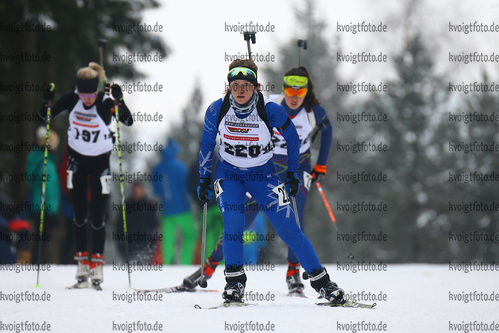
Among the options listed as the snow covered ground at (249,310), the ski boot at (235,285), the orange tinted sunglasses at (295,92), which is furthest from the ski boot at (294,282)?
the orange tinted sunglasses at (295,92)

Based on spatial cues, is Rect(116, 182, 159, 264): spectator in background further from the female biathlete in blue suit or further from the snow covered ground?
the female biathlete in blue suit

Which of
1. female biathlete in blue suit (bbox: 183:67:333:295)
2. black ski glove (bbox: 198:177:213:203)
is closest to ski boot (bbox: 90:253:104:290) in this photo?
female biathlete in blue suit (bbox: 183:67:333:295)

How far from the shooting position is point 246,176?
5.25 m

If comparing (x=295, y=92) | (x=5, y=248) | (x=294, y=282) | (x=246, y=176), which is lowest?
(x=294, y=282)

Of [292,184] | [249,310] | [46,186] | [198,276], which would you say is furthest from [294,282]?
[46,186]

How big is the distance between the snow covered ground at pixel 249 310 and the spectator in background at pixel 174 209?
2.66 meters

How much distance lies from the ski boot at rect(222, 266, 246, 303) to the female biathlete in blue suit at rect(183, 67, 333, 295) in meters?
1.09

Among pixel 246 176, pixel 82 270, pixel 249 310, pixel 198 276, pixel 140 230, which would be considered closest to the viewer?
pixel 249 310

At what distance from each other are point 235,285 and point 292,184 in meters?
1.04

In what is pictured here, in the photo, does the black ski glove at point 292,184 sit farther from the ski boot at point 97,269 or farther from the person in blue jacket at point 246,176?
the ski boot at point 97,269

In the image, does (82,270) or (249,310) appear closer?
(249,310)

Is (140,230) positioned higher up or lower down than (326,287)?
higher up

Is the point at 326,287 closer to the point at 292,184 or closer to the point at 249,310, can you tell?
the point at 249,310

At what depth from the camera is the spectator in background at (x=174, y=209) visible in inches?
409
